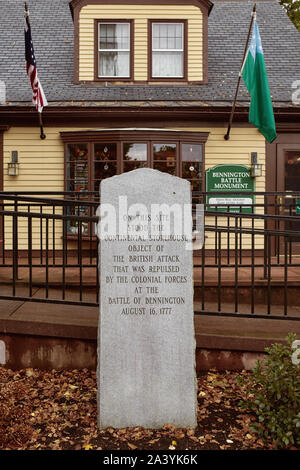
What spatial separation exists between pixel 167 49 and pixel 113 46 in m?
1.30

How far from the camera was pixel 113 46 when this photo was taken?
31.1ft

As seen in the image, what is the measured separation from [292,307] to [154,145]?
5.09 meters

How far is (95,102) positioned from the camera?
884 cm

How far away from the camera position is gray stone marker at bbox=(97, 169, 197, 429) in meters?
3.15

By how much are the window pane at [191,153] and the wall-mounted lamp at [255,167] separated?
118 centimetres

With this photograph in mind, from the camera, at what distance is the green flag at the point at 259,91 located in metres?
6.72

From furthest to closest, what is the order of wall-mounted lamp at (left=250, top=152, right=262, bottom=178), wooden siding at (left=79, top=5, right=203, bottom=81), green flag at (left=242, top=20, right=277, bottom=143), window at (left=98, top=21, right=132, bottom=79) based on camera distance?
window at (left=98, top=21, right=132, bottom=79)
wooden siding at (left=79, top=5, right=203, bottom=81)
wall-mounted lamp at (left=250, top=152, right=262, bottom=178)
green flag at (left=242, top=20, right=277, bottom=143)

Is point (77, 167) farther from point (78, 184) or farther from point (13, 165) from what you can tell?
point (13, 165)

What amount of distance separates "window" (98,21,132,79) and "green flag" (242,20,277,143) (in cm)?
346

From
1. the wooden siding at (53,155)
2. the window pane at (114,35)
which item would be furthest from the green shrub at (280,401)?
the window pane at (114,35)

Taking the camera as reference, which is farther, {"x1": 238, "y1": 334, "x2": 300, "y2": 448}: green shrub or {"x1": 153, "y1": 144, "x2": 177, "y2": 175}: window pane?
{"x1": 153, "y1": 144, "x2": 177, "y2": 175}: window pane

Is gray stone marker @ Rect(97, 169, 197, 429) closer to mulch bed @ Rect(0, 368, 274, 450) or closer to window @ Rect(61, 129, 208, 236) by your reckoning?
mulch bed @ Rect(0, 368, 274, 450)

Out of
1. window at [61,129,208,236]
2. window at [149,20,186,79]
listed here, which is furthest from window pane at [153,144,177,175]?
window at [149,20,186,79]
